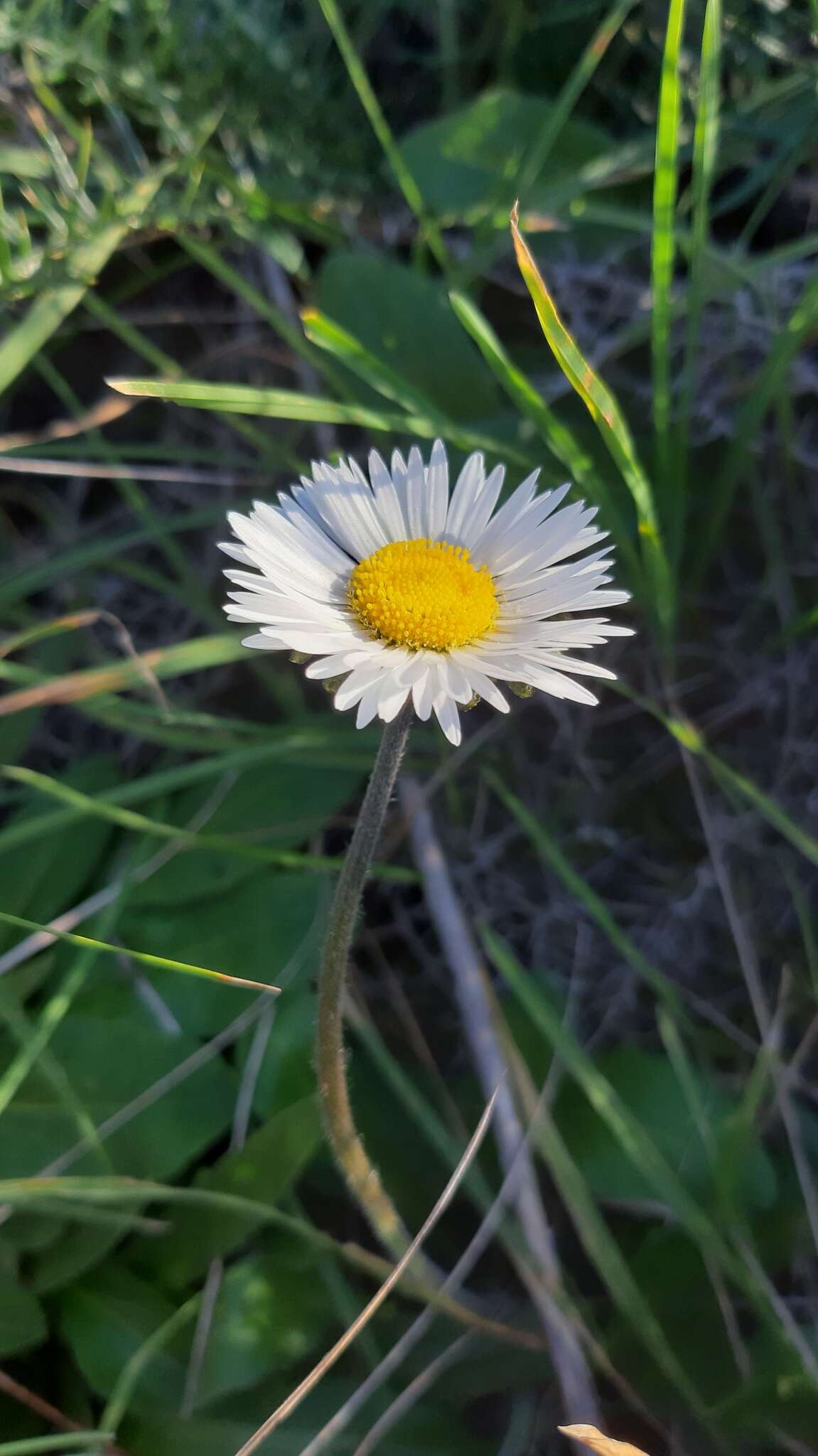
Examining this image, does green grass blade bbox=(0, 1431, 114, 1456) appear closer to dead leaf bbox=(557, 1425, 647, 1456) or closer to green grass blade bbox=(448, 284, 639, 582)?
dead leaf bbox=(557, 1425, 647, 1456)

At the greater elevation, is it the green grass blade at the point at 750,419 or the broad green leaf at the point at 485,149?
the broad green leaf at the point at 485,149

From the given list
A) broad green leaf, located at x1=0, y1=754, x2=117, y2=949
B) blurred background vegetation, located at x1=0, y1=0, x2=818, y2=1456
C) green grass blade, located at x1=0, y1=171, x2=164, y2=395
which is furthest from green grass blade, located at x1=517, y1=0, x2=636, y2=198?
broad green leaf, located at x1=0, y1=754, x2=117, y2=949

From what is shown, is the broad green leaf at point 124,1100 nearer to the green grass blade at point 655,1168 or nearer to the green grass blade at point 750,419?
the green grass blade at point 655,1168

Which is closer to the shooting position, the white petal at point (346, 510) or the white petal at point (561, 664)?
the white petal at point (561, 664)

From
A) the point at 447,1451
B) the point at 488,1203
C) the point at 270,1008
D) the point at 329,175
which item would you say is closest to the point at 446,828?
the point at 270,1008

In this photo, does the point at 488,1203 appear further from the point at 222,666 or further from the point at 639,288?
the point at 639,288

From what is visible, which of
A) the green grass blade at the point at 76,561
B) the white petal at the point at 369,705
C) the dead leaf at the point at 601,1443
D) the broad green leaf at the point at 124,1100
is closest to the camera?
the white petal at the point at 369,705

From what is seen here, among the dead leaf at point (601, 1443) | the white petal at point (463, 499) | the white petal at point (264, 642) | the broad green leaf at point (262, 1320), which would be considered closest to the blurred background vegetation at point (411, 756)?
the broad green leaf at point (262, 1320)
